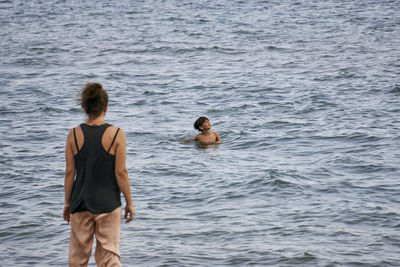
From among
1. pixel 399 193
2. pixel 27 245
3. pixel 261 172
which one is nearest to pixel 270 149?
pixel 261 172

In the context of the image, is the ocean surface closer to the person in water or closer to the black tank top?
the person in water

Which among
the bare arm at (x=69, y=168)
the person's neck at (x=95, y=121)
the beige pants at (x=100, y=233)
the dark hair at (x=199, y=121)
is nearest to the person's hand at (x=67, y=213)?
the bare arm at (x=69, y=168)

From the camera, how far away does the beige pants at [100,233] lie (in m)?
5.67

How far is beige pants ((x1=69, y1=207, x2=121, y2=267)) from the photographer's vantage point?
5671 mm

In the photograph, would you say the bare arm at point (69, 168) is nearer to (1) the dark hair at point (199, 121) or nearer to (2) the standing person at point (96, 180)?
(2) the standing person at point (96, 180)

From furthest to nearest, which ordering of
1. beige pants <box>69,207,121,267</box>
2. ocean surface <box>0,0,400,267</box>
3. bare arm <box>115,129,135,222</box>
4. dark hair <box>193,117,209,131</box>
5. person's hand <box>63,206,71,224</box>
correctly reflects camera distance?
1. dark hair <box>193,117,209,131</box>
2. ocean surface <box>0,0,400,267</box>
3. person's hand <box>63,206,71,224</box>
4. beige pants <box>69,207,121,267</box>
5. bare arm <box>115,129,135,222</box>

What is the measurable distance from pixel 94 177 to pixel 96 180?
0.03m

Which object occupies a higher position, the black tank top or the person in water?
the black tank top

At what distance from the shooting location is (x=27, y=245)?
8.57 m

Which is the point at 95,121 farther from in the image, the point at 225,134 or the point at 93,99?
the point at 225,134

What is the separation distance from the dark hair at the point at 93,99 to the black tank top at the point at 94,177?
131 millimetres

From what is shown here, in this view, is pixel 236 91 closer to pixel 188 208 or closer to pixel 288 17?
pixel 188 208

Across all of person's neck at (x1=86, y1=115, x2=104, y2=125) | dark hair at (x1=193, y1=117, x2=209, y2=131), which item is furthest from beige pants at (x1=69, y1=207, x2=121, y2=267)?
dark hair at (x1=193, y1=117, x2=209, y2=131)

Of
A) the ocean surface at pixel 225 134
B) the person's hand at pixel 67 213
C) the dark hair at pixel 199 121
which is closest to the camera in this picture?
the person's hand at pixel 67 213
